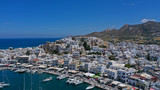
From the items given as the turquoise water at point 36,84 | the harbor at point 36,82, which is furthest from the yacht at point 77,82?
the turquoise water at point 36,84

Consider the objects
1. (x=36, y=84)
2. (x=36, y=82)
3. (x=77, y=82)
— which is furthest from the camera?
(x=36, y=82)

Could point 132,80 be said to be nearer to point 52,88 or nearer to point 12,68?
point 52,88

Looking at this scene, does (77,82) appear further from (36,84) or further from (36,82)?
(36,82)

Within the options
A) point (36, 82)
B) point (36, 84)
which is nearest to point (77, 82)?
point (36, 84)

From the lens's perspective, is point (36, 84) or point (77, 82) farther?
point (36, 84)

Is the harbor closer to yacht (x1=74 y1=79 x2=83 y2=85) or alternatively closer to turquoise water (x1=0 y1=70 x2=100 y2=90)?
turquoise water (x1=0 y1=70 x2=100 y2=90)

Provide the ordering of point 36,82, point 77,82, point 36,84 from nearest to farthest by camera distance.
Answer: point 77,82 → point 36,84 → point 36,82

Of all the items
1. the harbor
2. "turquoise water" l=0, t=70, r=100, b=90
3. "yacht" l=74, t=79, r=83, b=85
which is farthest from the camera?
"yacht" l=74, t=79, r=83, b=85

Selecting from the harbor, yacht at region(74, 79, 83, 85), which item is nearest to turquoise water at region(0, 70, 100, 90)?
the harbor

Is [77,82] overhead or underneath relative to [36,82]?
overhead

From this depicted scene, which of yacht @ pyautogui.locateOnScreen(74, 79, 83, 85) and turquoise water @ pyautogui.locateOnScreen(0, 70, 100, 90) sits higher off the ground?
yacht @ pyautogui.locateOnScreen(74, 79, 83, 85)

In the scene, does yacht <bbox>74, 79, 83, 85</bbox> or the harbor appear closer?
the harbor

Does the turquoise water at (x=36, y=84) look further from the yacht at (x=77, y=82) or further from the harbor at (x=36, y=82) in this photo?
the yacht at (x=77, y=82)
